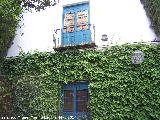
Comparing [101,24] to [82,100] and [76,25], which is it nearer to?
[76,25]

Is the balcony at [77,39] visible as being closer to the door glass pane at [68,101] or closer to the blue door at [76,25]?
the blue door at [76,25]

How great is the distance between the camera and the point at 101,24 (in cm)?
1314

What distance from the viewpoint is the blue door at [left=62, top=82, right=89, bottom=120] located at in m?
12.5

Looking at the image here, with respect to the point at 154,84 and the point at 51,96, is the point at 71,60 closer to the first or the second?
the point at 51,96

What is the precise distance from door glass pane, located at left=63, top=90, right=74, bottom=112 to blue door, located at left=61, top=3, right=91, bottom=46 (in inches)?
88.9

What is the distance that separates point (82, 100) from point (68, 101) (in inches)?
26.1

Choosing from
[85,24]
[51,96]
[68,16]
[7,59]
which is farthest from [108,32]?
[7,59]

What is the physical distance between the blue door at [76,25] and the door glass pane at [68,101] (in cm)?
226

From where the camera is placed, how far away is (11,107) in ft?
43.2

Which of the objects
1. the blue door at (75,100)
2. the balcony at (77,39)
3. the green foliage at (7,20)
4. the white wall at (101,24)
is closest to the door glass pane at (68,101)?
the blue door at (75,100)

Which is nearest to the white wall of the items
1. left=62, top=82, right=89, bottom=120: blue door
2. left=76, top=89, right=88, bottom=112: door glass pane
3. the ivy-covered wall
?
the ivy-covered wall

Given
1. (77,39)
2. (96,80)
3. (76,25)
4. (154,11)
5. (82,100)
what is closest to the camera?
(154,11)

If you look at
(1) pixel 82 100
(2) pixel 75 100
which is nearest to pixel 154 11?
(1) pixel 82 100

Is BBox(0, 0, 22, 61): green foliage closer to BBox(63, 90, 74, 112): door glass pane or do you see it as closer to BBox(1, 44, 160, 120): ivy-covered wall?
BBox(1, 44, 160, 120): ivy-covered wall
